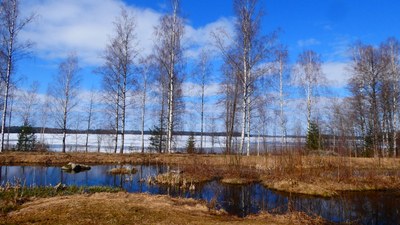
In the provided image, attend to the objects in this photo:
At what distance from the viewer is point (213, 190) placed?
13.1m

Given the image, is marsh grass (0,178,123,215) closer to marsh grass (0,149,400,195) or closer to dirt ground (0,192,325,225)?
dirt ground (0,192,325,225)

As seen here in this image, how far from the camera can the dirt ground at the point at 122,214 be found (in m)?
6.93

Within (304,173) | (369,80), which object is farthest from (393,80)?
(304,173)

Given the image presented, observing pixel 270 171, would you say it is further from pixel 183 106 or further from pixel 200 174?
pixel 183 106

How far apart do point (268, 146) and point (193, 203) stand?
23.7 feet

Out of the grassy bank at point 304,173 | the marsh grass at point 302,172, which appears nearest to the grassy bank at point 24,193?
the marsh grass at point 302,172

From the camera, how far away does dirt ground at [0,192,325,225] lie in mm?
6934

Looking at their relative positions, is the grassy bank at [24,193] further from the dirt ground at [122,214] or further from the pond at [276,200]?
the pond at [276,200]

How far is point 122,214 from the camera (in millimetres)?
7375

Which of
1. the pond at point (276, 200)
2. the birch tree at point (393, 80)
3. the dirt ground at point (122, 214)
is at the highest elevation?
the birch tree at point (393, 80)

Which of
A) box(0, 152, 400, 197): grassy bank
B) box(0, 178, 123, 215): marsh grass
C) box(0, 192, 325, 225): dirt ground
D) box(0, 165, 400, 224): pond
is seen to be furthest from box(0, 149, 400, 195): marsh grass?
box(0, 192, 325, 225): dirt ground

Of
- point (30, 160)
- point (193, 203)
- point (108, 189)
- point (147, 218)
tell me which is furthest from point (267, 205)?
point (30, 160)

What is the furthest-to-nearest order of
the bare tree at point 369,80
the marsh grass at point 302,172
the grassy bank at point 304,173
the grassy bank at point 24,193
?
the bare tree at point 369,80
the marsh grass at point 302,172
the grassy bank at point 304,173
the grassy bank at point 24,193

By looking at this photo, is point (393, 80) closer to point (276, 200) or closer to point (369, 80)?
point (369, 80)
